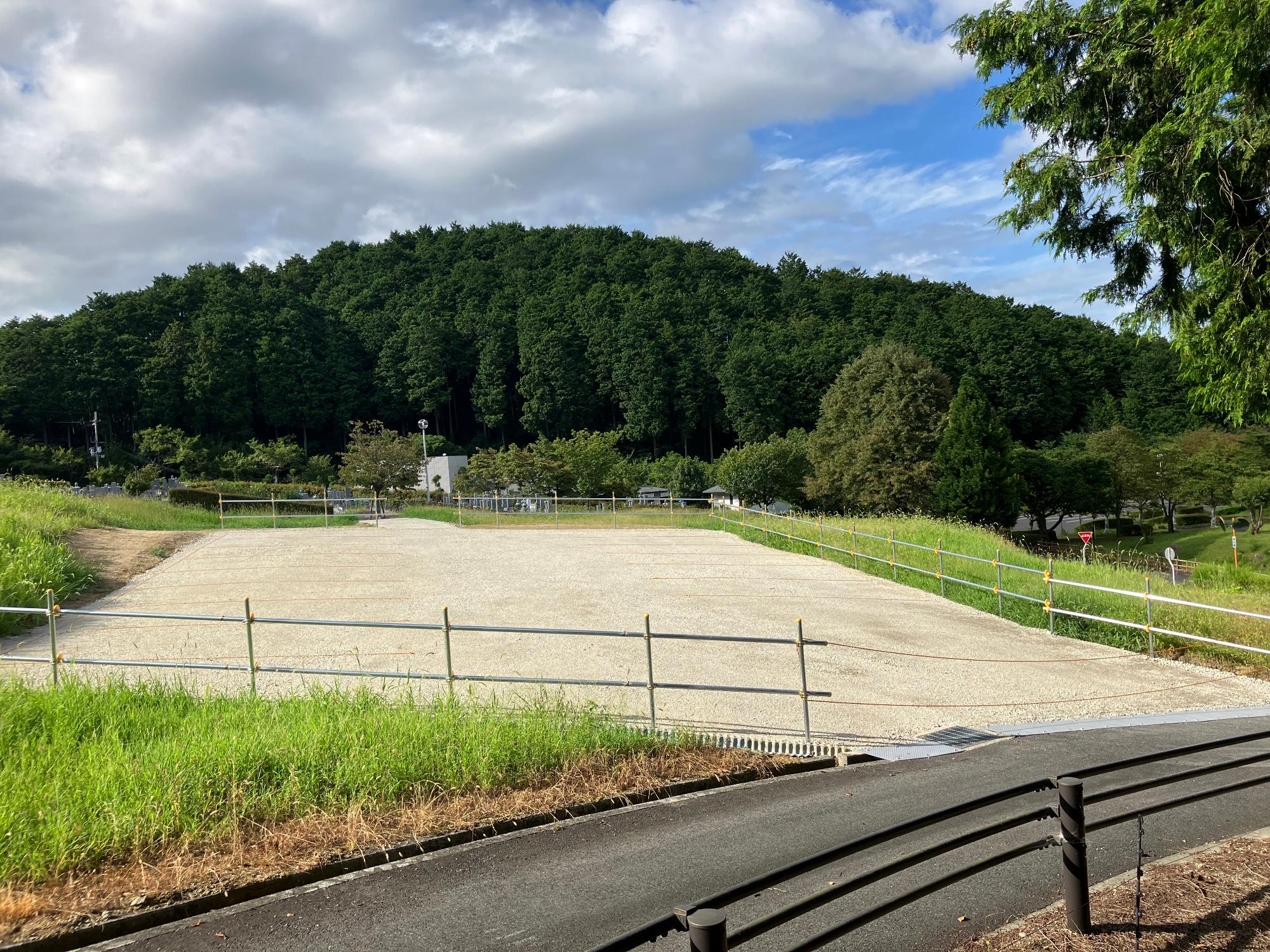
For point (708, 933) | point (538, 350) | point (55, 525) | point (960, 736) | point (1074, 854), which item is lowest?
point (960, 736)

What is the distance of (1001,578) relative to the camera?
1639 centimetres

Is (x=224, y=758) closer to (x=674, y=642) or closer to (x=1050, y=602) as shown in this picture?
(x=674, y=642)

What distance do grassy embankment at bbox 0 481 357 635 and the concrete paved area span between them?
2.68ft

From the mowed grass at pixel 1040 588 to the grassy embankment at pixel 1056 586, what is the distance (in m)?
0.02

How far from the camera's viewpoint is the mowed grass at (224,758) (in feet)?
16.8

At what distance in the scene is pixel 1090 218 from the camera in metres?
14.6

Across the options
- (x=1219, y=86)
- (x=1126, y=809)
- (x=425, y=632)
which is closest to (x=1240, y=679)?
(x=1126, y=809)

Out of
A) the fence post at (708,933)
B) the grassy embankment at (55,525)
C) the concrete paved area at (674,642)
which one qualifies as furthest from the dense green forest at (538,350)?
the fence post at (708,933)

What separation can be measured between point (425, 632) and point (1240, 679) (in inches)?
449

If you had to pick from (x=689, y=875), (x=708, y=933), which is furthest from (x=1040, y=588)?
(x=708, y=933)

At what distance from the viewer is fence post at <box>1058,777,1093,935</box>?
12.4 feet

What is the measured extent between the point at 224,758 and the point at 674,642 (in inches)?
303

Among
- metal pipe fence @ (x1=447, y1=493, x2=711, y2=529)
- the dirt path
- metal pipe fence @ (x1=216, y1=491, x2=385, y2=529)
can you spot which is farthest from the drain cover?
metal pipe fence @ (x1=216, y1=491, x2=385, y2=529)

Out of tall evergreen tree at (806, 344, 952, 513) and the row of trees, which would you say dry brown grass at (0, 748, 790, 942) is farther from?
tall evergreen tree at (806, 344, 952, 513)
